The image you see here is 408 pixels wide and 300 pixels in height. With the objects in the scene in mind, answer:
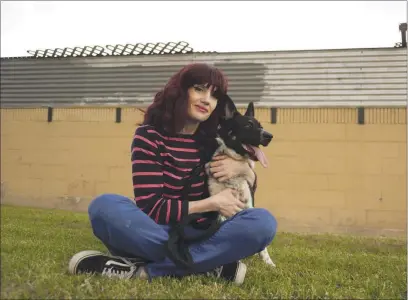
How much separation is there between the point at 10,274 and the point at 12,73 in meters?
9.85

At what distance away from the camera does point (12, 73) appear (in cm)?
1052

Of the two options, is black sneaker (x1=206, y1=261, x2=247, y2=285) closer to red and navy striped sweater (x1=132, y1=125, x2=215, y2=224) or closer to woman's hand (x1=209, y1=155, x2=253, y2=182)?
red and navy striped sweater (x1=132, y1=125, x2=215, y2=224)

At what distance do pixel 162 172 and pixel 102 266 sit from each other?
61 cm

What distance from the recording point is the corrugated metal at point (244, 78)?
8.74 meters

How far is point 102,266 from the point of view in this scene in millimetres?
2291

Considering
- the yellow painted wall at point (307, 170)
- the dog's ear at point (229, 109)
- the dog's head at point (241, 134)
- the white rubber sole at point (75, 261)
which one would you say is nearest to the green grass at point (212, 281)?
the white rubber sole at point (75, 261)

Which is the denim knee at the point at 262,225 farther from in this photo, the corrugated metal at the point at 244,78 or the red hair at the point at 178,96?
the corrugated metal at the point at 244,78

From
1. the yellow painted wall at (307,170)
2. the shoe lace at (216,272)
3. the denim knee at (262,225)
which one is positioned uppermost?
the denim knee at (262,225)

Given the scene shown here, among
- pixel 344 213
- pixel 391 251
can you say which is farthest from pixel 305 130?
pixel 391 251

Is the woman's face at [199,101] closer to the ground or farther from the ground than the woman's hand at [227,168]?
farther from the ground

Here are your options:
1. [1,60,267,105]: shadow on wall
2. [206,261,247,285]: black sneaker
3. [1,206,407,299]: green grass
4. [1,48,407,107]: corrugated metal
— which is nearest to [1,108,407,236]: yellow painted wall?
[1,48,407,107]: corrugated metal

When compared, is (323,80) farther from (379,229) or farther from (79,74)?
(79,74)

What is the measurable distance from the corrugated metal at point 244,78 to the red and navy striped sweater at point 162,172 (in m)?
6.60

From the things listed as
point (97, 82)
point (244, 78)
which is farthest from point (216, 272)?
point (97, 82)
